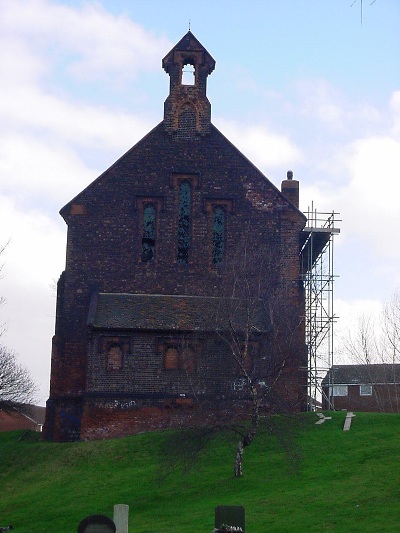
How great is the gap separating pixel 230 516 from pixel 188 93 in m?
29.7

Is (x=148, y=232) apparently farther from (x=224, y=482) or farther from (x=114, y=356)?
(x=224, y=482)

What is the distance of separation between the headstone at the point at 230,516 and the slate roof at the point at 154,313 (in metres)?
19.2

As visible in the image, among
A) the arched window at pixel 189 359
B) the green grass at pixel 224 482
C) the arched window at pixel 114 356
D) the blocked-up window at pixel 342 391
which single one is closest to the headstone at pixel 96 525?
the green grass at pixel 224 482

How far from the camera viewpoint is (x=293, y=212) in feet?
147

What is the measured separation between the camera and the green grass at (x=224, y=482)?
25484 millimetres

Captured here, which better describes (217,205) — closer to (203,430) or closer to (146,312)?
(146,312)

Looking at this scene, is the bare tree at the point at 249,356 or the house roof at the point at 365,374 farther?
the house roof at the point at 365,374

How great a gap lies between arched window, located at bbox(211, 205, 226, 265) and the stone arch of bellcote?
12.1ft

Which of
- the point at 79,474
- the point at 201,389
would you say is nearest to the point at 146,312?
the point at 201,389

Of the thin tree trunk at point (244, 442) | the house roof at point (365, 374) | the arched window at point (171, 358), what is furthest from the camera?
the house roof at point (365, 374)

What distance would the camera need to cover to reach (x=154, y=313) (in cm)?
4241

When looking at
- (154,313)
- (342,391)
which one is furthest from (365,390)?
(154,313)

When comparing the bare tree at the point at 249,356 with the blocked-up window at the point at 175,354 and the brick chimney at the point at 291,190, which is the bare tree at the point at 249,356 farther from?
the brick chimney at the point at 291,190

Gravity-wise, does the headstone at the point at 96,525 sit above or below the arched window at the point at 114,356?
below
